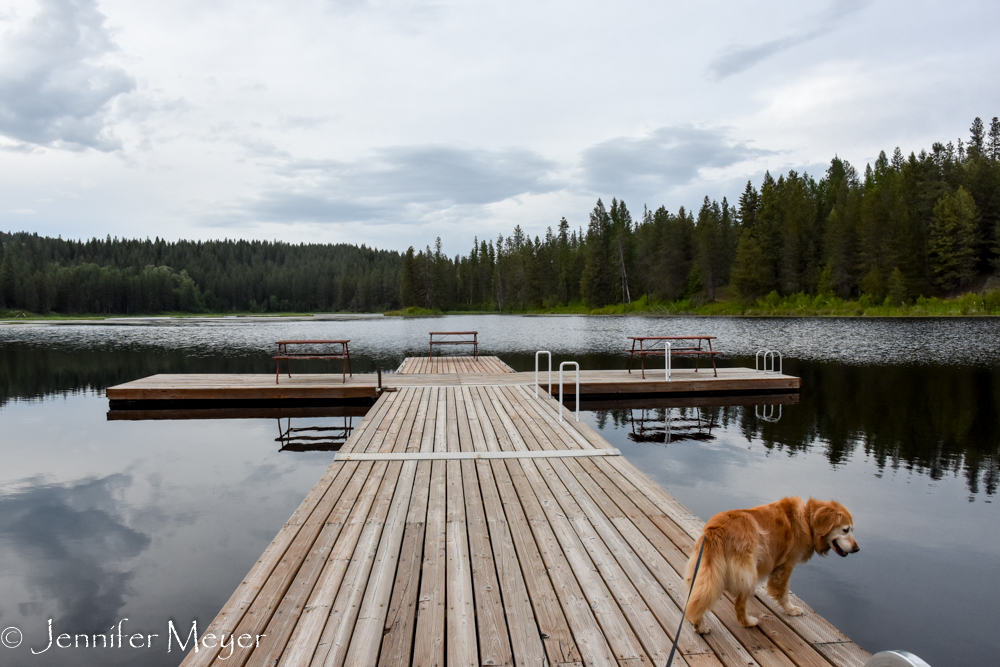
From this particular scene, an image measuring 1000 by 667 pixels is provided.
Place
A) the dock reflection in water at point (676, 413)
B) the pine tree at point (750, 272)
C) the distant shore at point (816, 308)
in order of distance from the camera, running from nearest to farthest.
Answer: the dock reflection in water at point (676, 413)
the distant shore at point (816, 308)
the pine tree at point (750, 272)

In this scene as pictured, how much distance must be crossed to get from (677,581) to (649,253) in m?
69.7

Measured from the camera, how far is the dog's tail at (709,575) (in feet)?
8.52

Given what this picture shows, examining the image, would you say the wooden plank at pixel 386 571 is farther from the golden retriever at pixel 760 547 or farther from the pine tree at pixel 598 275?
the pine tree at pixel 598 275

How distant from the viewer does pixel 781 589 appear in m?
2.98

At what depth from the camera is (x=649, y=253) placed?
229 feet

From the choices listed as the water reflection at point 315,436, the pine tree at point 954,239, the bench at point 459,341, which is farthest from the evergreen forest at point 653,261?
the water reflection at point 315,436

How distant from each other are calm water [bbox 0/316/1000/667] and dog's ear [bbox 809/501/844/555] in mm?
1984

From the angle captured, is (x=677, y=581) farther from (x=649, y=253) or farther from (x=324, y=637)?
(x=649, y=253)

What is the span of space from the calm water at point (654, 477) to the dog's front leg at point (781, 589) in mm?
1680

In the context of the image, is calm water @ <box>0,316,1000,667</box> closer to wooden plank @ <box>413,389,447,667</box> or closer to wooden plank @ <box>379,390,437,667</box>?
wooden plank @ <box>379,390,437,667</box>

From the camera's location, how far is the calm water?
443cm

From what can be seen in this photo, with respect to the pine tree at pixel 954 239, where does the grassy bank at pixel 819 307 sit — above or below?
below

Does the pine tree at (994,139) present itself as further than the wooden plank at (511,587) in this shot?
Yes

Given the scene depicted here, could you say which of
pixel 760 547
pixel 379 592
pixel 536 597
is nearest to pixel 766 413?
pixel 760 547
